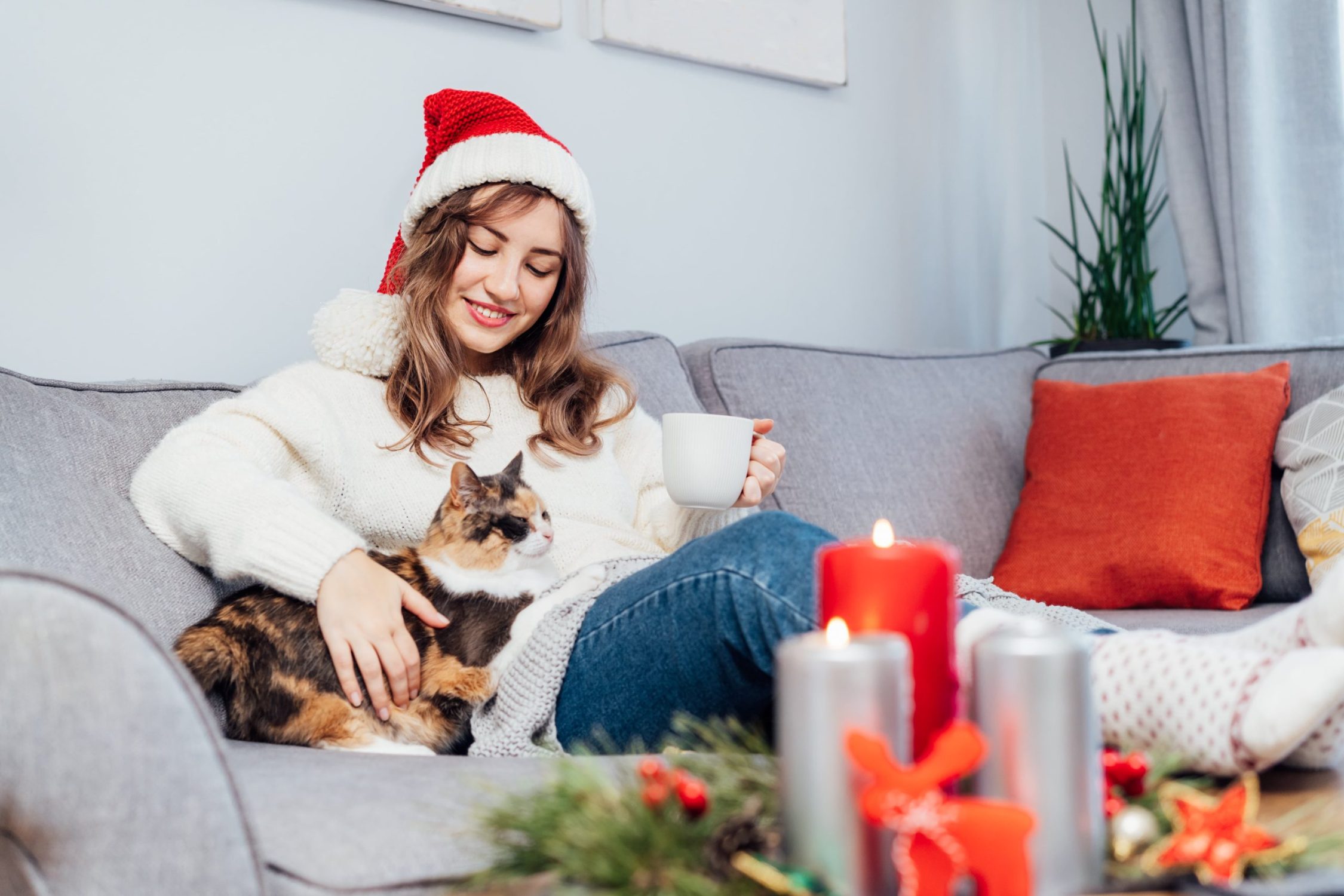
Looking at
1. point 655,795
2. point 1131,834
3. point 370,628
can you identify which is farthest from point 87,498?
point 1131,834

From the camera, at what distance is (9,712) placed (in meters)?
0.71

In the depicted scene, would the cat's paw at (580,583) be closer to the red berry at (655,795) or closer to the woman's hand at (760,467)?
the woman's hand at (760,467)

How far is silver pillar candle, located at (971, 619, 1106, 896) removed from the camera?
59cm

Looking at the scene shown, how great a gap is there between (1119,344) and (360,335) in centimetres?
176

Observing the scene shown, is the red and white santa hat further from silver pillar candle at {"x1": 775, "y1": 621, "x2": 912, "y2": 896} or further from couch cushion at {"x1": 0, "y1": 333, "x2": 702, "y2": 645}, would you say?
silver pillar candle at {"x1": 775, "y1": 621, "x2": 912, "y2": 896}

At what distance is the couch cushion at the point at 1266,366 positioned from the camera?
6.23 ft

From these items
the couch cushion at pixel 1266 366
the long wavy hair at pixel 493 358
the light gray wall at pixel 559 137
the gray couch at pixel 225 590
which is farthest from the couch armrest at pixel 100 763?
the couch cushion at pixel 1266 366

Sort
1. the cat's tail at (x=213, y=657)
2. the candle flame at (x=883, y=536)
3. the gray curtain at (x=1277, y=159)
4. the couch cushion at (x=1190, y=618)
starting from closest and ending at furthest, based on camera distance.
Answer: the candle flame at (x=883, y=536)
the cat's tail at (x=213, y=657)
the couch cushion at (x=1190, y=618)
the gray curtain at (x=1277, y=159)

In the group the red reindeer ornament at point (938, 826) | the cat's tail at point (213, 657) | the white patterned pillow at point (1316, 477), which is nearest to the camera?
the red reindeer ornament at point (938, 826)

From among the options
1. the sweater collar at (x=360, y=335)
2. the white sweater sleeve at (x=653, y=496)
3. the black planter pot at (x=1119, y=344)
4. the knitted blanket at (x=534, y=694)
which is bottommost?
the knitted blanket at (x=534, y=694)

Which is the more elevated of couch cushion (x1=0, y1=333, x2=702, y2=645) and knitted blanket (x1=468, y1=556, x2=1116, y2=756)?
couch cushion (x1=0, y1=333, x2=702, y2=645)

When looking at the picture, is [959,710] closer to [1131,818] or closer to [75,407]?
[1131,818]

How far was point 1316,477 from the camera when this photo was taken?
182 cm

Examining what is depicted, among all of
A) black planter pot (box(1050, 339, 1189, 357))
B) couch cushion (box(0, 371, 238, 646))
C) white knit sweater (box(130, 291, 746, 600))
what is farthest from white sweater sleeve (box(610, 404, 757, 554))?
black planter pot (box(1050, 339, 1189, 357))
